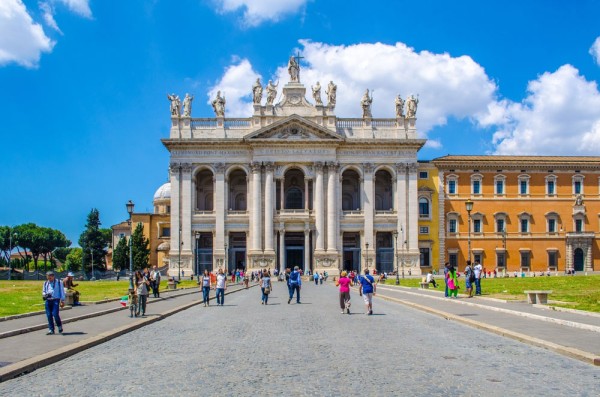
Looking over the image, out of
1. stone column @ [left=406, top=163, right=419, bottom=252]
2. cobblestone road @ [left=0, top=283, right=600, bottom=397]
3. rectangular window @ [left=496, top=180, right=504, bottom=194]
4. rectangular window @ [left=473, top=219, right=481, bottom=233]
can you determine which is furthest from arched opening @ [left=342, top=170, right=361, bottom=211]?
cobblestone road @ [left=0, top=283, right=600, bottom=397]

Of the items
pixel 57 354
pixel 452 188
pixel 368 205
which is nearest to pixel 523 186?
pixel 452 188

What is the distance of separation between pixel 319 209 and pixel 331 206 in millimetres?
1339

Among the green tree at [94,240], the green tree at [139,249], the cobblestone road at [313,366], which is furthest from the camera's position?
the green tree at [94,240]

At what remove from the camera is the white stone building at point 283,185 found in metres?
77.3

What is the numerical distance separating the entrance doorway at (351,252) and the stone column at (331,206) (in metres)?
3.27

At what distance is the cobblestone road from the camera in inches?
415

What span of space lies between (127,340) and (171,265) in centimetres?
6070

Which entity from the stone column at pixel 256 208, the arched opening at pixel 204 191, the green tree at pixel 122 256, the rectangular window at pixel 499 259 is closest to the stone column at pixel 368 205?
the stone column at pixel 256 208

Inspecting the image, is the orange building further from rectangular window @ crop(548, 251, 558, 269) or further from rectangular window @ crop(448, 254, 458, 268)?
rectangular window @ crop(448, 254, 458, 268)

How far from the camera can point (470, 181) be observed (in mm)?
80500

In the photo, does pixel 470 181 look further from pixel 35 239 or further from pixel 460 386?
pixel 35 239

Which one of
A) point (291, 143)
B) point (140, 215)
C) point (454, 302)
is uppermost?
point (291, 143)

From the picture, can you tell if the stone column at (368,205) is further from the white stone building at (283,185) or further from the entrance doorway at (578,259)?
the entrance doorway at (578,259)

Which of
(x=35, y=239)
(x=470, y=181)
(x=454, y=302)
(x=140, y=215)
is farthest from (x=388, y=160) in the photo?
(x=35, y=239)
